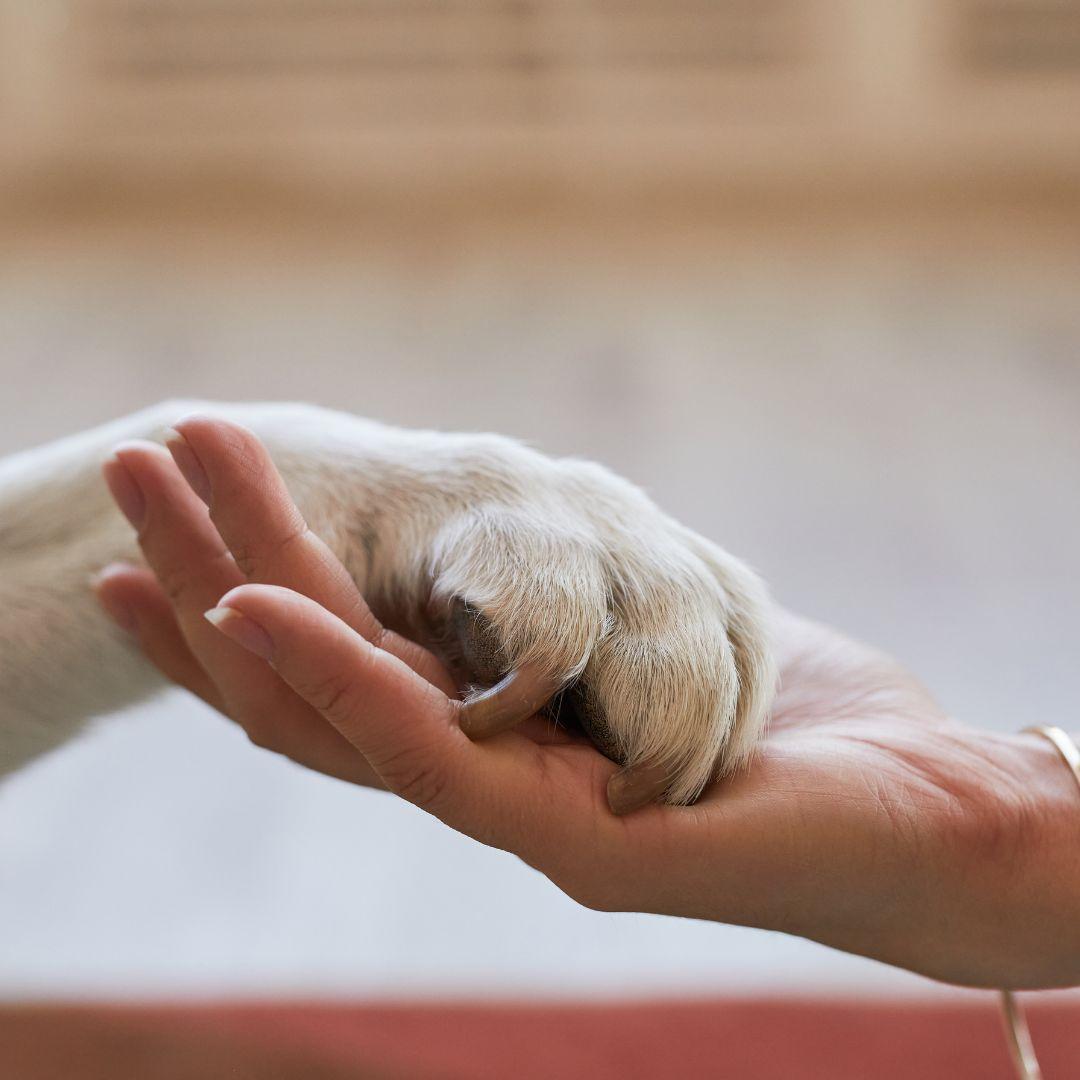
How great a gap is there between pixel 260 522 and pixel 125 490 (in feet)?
0.43

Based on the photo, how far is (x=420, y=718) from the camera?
589 millimetres

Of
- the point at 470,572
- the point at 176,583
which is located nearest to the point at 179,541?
the point at 176,583

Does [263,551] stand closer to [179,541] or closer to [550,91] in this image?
[179,541]

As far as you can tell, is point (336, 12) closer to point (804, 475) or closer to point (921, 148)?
point (921, 148)

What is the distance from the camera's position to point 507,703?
609mm

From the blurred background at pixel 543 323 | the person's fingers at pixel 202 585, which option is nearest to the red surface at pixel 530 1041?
the blurred background at pixel 543 323

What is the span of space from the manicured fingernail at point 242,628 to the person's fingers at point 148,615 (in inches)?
9.0

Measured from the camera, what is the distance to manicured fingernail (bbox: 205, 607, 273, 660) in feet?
1.82

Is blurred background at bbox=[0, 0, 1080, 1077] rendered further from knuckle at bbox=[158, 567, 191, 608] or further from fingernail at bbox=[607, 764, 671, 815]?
fingernail at bbox=[607, 764, 671, 815]

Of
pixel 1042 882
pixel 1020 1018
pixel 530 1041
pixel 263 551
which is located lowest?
pixel 530 1041

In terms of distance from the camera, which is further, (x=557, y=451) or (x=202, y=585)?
(x=557, y=451)

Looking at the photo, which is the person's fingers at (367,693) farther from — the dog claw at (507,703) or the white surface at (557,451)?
the white surface at (557,451)

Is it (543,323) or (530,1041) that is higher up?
(543,323)

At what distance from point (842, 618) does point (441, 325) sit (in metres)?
1.49
